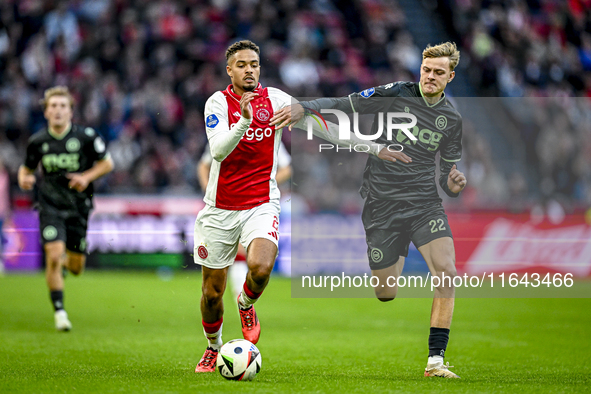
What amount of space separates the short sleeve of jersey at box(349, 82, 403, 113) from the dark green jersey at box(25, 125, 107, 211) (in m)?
4.00

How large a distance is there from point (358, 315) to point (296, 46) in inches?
356

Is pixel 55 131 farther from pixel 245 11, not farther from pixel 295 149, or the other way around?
pixel 245 11

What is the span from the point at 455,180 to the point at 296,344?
2.52 m

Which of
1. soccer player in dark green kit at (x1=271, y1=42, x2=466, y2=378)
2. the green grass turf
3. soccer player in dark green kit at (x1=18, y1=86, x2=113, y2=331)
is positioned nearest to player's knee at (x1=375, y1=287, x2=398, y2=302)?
soccer player in dark green kit at (x1=271, y1=42, x2=466, y2=378)

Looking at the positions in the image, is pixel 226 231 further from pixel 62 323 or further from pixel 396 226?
pixel 62 323

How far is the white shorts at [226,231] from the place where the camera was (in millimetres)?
5641

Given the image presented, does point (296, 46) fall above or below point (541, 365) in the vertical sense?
above

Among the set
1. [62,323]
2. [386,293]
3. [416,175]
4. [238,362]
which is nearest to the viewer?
[238,362]

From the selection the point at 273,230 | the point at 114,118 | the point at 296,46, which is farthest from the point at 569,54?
the point at 273,230

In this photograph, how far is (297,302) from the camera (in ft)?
38.4

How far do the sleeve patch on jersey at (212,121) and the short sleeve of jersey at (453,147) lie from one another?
1.87 metres

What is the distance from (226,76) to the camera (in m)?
16.8

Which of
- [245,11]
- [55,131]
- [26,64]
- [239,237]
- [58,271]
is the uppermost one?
[245,11]

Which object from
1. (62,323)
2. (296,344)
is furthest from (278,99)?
(62,323)
